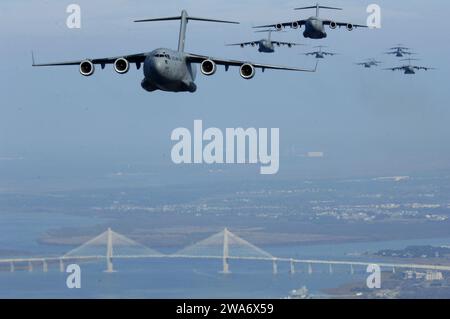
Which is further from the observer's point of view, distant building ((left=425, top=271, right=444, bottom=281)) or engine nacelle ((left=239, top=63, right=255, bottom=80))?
distant building ((left=425, top=271, right=444, bottom=281))

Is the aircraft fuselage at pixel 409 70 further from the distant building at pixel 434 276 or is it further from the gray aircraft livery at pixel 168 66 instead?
the gray aircraft livery at pixel 168 66

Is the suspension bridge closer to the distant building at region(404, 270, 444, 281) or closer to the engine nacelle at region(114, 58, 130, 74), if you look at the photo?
the distant building at region(404, 270, 444, 281)

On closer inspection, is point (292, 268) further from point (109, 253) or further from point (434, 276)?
point (109, 253)

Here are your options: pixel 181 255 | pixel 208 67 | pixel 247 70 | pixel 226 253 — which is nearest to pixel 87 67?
pixel 208 67

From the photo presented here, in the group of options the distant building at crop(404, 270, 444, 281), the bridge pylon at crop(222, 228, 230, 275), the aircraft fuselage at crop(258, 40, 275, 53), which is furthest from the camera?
the bridge pylon at crop(222, 228, 230, 275)

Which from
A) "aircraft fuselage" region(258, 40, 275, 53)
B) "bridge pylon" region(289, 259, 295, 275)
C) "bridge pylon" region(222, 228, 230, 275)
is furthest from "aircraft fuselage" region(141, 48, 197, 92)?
"bridge pylon" region(222, 228, 230, 275)

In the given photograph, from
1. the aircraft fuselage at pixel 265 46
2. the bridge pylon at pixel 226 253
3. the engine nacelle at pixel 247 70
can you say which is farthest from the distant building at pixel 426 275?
the engine nacelle at pixel 247 70
